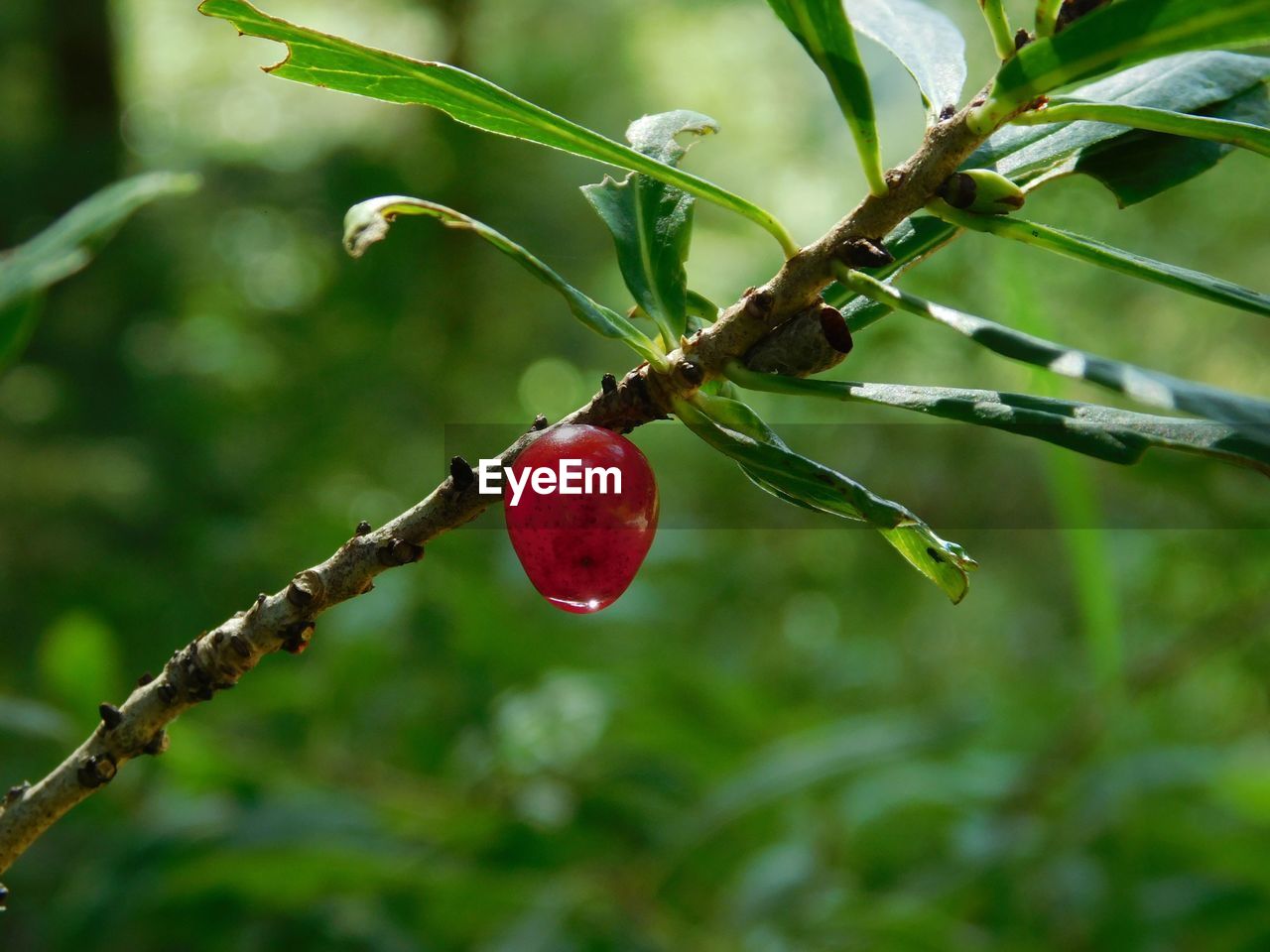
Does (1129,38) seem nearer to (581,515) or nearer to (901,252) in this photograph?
(901,252)

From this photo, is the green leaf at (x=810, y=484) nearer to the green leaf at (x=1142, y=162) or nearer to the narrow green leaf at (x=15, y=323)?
the green leaf at (x=1142, y=162)

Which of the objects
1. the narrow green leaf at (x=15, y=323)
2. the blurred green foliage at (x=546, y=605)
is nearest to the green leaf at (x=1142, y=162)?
the blurred green foliage at (x=546, y=605)

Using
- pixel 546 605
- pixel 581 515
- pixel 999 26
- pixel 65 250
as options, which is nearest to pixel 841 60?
pixel 999 26

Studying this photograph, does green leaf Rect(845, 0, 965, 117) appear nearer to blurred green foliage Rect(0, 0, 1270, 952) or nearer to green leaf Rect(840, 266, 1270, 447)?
green leaf Rect(840, 266, 1270, 447)

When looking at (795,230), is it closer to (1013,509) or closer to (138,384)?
(1013,509)

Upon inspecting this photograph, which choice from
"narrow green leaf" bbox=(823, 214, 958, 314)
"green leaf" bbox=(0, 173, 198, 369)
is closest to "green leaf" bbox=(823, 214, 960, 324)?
"narrow green leaf" bbox=(823, 214, 958, 314)

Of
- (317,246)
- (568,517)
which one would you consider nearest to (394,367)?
(317,246)
